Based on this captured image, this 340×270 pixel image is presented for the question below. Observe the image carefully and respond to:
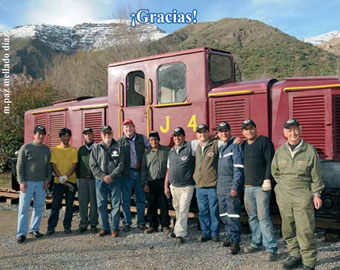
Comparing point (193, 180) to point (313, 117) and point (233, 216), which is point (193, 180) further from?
point (313, 117)

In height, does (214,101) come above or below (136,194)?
above

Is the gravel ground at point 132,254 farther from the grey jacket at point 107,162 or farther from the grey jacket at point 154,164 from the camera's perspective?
the grey jacket at point 107,162

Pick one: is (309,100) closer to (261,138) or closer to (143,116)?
(261,138)

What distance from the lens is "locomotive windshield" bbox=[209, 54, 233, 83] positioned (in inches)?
249

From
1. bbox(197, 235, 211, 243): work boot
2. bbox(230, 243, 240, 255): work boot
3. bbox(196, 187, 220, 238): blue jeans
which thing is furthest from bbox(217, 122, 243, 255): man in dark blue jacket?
bbox(197, 235, 211, 243): work boot

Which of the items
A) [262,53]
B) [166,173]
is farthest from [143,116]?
[262,53]

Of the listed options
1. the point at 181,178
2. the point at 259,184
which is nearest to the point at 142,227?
the point at 181,178

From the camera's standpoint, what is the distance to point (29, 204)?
5.94 m

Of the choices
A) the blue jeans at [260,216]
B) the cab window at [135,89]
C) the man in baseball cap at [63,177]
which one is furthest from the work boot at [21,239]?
the blue jeans at [260,216]

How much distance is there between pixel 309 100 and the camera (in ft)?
17.6

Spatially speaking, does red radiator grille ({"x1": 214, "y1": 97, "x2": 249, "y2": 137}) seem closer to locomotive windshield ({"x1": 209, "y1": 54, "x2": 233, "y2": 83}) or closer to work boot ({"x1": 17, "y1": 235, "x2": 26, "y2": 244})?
locomotive windshield ({"x1": 209, "y1": 54, "x2": 233, "y2": 83})

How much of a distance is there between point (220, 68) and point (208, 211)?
110 inches

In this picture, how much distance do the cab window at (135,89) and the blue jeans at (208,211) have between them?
8.21 ft

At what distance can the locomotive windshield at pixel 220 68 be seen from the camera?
249 inches
